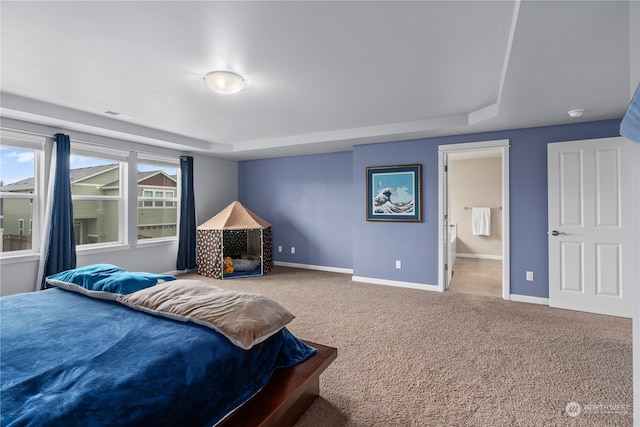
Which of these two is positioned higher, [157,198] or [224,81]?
[224,81]

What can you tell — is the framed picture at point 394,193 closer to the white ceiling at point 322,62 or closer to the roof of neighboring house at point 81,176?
the white ceiling at point 322,62

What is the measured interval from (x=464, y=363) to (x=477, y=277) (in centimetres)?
316

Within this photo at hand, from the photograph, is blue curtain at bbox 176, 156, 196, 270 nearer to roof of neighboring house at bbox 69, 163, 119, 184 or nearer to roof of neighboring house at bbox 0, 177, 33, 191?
roof of neighboring house at bbox 69, 163, 119, 184

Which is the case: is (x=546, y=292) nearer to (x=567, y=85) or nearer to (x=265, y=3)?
(x=567, y=85)

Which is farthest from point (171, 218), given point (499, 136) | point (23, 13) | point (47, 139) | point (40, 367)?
point (499, 136)

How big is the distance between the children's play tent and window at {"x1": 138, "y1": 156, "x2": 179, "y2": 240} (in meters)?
0.57

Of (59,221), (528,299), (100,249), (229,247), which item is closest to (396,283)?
(528,299)

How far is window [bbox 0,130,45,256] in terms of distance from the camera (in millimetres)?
3455

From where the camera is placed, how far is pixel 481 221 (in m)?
6.82

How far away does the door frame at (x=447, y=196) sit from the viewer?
154 inches

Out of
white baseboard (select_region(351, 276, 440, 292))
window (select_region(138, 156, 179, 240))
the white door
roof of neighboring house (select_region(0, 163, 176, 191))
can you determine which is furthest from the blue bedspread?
the white door

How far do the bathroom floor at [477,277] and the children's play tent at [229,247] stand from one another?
122 inches

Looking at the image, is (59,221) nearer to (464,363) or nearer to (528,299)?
(464,363)

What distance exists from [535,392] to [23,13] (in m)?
3.86
